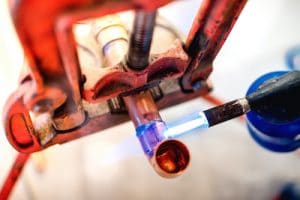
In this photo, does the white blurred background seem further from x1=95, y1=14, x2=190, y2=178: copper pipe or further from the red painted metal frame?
x1=95, y1=14, x2=190, y2=178: copper pipe

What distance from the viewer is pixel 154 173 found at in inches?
40.8

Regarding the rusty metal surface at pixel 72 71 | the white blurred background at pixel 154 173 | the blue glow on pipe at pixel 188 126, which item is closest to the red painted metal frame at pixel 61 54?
the rusty metal surface at pixel 72 71

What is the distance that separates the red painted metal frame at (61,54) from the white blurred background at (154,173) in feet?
0.85

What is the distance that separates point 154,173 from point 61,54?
667 millimetres

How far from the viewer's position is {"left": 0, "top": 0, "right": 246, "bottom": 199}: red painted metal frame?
0.36m

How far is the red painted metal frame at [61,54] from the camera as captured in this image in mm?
365

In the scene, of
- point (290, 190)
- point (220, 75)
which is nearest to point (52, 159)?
point (220, 75)

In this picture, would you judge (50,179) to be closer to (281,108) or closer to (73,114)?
(73,114)

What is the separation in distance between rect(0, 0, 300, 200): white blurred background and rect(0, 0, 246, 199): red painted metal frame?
0.85 ft

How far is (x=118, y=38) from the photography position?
71 cm

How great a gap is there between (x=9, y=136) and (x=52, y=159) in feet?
1.41

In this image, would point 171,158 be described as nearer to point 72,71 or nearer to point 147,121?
point 147,121

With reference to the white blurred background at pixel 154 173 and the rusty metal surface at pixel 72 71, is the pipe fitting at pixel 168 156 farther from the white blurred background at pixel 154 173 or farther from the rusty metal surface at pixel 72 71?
the white blurred background at pixel 154 173

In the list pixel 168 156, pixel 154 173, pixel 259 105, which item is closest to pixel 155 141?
pixel 168 156
